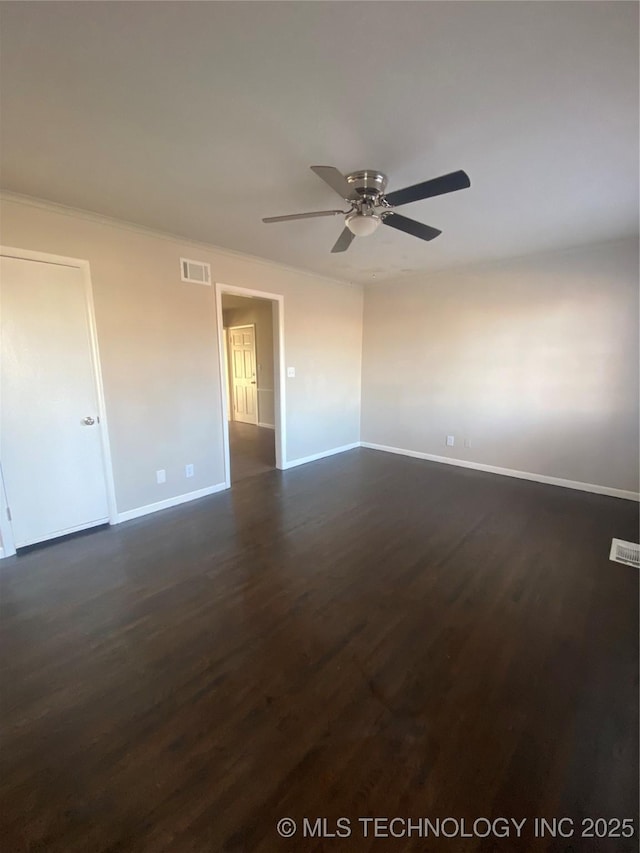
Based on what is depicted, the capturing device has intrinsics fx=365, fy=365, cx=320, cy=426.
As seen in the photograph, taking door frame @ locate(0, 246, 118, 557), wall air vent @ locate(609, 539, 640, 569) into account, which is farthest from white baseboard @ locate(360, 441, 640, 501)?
door frame @ locate(0, 246, 118, 557)

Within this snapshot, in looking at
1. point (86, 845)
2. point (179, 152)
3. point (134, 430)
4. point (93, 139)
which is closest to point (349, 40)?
point (179, 152)

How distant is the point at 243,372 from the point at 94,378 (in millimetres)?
4645

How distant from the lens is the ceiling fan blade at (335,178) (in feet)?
5.69

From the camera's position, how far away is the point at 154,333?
340cm

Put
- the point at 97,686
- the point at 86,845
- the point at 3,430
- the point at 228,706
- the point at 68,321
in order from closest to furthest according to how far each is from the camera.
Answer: the point at 86,845, the point at 228,706, the point at 97,686, the point at 3,430, the point at 68,321

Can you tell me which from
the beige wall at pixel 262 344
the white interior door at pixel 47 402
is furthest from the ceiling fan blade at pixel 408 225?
the beige wall at pixel 262 344

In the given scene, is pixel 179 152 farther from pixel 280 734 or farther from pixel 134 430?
pixel 280 734

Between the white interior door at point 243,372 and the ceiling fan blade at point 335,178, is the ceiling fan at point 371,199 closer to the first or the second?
the ceiling fan blade at point 335,178

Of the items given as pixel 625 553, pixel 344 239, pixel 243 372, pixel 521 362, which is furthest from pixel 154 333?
pixel 625 553

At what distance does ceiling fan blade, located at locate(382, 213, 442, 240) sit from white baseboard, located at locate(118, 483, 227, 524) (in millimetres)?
3133

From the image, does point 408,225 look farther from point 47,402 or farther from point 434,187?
point 47,402

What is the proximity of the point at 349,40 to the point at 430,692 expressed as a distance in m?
2.67

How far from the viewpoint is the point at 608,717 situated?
1557 mm

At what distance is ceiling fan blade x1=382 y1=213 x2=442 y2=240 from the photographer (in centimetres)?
228
